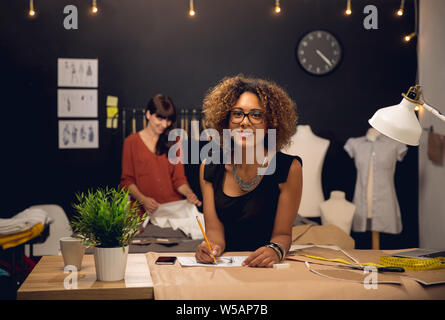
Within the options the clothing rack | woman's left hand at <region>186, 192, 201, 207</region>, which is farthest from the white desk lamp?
the clothing rack

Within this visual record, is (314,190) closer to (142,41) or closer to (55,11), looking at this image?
(142,41)

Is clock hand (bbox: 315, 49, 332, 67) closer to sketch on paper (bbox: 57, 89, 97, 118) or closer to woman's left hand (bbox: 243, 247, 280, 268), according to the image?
sketch on paper (bbox: 57, 89, 97, 118)

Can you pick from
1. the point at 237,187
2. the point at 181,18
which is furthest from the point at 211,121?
the point at 181,18

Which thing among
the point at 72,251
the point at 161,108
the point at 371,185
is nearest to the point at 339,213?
the point at 371,185

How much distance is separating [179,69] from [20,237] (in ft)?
7.95

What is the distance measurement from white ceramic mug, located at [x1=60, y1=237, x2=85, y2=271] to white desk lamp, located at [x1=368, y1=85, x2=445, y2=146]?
1.11 meters

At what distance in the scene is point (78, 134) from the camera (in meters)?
5.27

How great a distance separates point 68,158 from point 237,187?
3.42 meters

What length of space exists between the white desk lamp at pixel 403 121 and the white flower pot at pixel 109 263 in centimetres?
96

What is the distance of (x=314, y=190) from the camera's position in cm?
508

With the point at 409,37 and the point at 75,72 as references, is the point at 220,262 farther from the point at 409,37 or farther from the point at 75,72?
the point at 409,37

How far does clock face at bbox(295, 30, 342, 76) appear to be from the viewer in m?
5.46

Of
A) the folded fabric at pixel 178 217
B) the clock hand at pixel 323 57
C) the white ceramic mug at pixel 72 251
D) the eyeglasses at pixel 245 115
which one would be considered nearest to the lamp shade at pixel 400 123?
the eyeglasses at pixel 245 115
